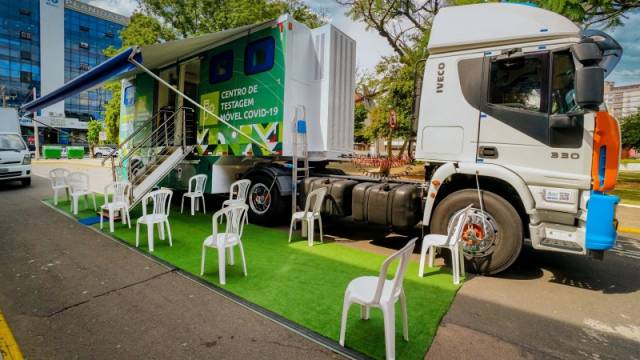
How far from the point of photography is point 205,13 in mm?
15422

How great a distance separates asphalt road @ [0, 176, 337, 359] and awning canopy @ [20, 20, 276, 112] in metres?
3.33

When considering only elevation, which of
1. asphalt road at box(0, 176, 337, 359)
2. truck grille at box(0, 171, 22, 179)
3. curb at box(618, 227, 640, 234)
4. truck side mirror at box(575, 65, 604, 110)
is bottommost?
asphalt road at box(0, 176, 337, 359)

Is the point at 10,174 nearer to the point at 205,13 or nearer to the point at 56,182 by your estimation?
the point at 56,182

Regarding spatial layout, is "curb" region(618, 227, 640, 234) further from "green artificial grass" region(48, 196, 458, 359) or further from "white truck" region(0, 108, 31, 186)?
"white truck" region(0, 108, 31, 186)

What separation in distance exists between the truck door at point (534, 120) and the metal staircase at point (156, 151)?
607 cm

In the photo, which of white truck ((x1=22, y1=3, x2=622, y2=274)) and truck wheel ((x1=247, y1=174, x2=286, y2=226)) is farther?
truck wheel ((x1=247, y1=174, x2=286, y2=226))

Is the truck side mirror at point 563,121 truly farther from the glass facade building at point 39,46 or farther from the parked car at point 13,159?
the glass facade building at point 39,46

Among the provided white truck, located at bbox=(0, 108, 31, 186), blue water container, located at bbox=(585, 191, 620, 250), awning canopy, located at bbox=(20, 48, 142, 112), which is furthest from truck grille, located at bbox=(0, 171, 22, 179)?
blue water container, located at bbox=(585, 191, 620, 250)

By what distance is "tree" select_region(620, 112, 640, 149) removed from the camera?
32906 mm

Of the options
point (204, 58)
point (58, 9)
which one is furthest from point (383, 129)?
point (58, 9)

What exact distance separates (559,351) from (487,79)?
9.65 feet

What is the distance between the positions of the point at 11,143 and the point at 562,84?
1553 centimetres

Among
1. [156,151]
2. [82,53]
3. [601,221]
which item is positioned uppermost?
[82,53]

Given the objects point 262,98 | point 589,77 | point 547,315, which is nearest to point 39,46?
point 262,98
